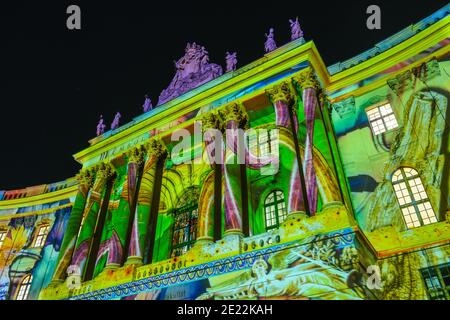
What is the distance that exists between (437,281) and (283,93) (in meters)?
11.3

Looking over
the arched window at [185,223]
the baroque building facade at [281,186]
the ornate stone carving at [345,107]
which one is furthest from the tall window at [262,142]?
the arched window at [185,223]

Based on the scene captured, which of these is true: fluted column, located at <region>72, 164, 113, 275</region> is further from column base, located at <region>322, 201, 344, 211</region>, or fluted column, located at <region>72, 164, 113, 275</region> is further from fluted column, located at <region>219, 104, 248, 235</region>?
column base, located at <region>322, 201, 344, 211</region>

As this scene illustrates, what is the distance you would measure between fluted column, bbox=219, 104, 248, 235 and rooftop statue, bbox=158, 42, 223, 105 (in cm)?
605

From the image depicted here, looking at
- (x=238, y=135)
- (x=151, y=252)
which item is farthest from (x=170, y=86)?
(x=151, y=252)

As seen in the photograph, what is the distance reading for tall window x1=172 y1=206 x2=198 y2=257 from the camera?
2045 centimetres

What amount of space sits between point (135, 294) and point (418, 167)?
14.9m

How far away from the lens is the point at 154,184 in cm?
2216

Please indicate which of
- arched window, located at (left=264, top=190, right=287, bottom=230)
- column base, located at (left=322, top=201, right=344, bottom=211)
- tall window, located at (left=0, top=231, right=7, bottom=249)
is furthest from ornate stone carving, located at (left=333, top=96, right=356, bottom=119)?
tall window, located at (left=0, top=231, right=7, bottom=249)

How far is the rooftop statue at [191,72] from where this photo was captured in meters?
26.2

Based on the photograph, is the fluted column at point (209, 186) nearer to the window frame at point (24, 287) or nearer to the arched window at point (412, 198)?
the arched window at point (412, 198)

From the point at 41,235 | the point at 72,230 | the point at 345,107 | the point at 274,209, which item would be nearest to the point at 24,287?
the point at 41,235

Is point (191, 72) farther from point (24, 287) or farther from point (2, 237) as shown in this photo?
point (2, 237)
